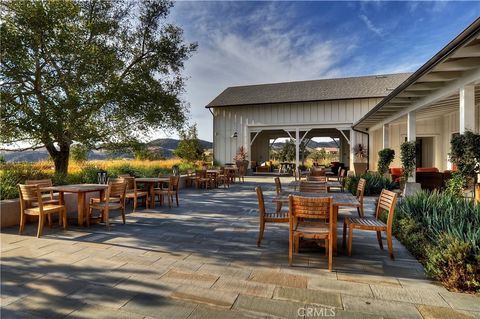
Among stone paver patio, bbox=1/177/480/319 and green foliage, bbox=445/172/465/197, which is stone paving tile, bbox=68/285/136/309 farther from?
green foliage, bbox=445/172/465/197

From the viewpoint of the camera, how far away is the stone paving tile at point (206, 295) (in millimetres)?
2648

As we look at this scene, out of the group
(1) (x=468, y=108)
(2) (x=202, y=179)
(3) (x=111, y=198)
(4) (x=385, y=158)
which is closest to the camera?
(1) (x=468, y=108)

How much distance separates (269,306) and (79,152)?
10.3 m

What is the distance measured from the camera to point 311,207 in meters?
3.42

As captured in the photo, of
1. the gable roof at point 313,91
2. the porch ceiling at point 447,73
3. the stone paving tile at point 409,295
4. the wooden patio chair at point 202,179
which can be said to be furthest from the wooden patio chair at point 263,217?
the gable roof at point 313,91

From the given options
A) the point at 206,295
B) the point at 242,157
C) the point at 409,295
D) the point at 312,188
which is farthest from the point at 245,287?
the point at 242,157

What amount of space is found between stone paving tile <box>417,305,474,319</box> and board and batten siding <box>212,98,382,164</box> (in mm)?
16784

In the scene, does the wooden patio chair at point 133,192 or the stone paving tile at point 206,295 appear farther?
the wooden patio chair at point 133,192

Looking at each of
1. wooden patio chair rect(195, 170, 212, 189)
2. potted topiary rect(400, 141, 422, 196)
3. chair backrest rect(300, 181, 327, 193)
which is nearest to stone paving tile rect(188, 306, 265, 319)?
chair backrest rect(300, 181, 327, 193)

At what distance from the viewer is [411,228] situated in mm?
4336

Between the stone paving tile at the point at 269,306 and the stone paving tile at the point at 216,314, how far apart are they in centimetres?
8

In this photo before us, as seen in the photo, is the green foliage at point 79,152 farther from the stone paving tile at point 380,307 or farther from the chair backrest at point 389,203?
the stone paving tile at point 380,307

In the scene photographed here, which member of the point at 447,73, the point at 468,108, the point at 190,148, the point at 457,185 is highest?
the point at 447,73

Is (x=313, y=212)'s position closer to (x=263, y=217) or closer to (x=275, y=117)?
(x=263, y=217)
